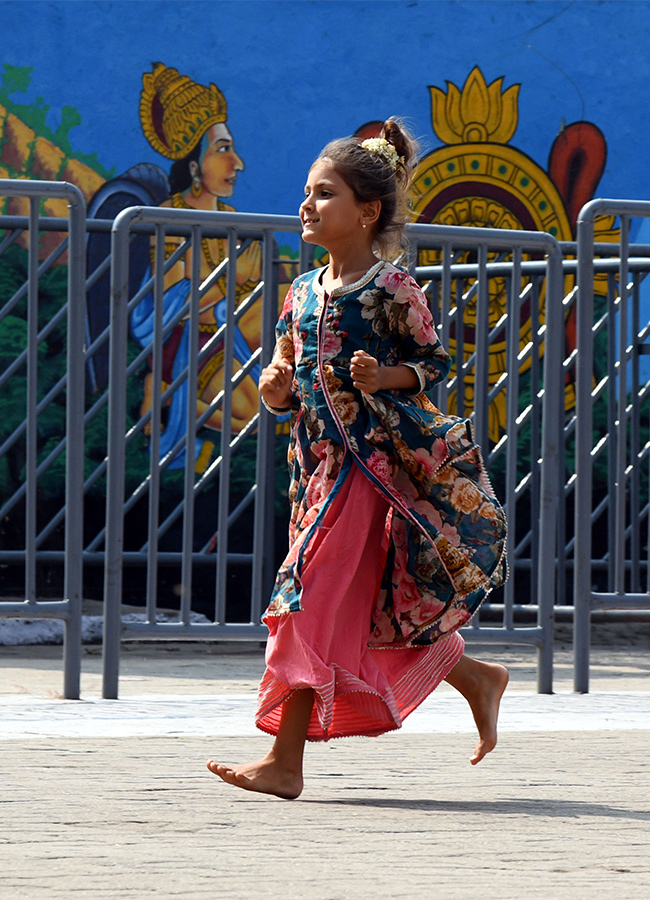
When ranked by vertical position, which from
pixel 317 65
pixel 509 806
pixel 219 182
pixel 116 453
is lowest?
pixel 509 806

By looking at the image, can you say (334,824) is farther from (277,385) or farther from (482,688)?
(277,385)

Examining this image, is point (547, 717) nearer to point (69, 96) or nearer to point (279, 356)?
point (279, 356)

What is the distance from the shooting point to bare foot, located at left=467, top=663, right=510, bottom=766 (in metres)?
3.73

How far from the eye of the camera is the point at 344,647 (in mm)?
3543

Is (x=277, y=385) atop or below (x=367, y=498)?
atop

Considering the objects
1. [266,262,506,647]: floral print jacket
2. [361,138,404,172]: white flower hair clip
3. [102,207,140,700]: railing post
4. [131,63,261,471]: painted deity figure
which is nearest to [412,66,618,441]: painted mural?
[131,63,261,471]: painted deity figure

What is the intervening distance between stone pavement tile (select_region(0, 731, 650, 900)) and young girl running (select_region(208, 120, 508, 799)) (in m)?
0.21

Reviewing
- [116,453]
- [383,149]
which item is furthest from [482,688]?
[116,453]

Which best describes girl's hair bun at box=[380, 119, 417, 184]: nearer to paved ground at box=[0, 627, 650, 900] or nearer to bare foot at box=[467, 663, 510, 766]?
bare foot at box=[467, 663, 510, 766]

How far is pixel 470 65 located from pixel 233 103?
133 centimetres

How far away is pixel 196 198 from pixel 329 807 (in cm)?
577

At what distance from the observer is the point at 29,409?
5.02m

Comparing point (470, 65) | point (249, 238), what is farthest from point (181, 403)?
point (470, 65)

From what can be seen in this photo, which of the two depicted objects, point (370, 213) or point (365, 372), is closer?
point (365, 372)
